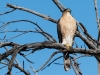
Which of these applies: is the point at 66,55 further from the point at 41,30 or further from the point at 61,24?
the point at 41,30

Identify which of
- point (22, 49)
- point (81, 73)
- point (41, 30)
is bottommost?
point (22, 49)

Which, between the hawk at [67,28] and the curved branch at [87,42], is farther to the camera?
the curved branch at [87,42]

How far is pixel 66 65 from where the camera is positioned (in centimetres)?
527

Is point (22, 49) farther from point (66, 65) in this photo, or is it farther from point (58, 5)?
point (58, 5)

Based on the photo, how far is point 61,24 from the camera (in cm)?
559

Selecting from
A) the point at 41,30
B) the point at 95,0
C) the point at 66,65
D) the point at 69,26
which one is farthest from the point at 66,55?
the point at 95,0

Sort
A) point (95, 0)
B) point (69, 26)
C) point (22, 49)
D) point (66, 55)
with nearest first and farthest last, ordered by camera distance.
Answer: point (22, 49)
point (66, 55)
point (69, 26)
point (95, 0)

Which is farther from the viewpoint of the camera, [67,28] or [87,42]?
[87,42]

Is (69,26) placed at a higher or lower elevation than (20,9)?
lower

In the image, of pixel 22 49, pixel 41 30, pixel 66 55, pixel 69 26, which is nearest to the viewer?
pixel 22 49

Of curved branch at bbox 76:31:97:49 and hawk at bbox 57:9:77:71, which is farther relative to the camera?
curved branch at bbox 76:31:97:49

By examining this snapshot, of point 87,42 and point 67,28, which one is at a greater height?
point 87,42

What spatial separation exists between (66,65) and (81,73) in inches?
62.7

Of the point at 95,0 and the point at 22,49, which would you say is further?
the point at 95,0
